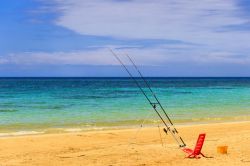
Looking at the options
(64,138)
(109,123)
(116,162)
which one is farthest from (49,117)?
(116,162)

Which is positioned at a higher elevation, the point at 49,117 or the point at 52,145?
the point at 52,145

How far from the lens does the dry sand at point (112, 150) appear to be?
1055 cm

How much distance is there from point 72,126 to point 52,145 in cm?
629

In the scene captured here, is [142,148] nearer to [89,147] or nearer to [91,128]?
[89,147]

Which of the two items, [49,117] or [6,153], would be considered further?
[49,117]

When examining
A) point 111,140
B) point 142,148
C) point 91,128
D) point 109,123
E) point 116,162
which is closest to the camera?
point 116,162

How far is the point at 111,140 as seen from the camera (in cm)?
1459

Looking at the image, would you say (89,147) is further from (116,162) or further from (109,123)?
(109,123)

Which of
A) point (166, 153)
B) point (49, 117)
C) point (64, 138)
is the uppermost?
point (166, 153)

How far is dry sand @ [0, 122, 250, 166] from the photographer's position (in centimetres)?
1055

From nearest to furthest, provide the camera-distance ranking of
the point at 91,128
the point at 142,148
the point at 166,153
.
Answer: the point at 166,153 → the point at 142,148 → the point at 91,128

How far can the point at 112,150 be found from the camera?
1212cm

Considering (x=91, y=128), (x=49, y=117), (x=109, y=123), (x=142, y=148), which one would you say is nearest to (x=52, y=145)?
(x=142, y=148)

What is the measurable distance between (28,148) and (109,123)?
8.33 m
